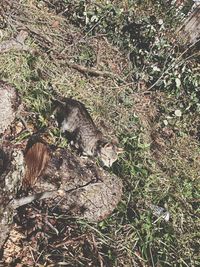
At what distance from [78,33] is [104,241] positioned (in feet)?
10.4

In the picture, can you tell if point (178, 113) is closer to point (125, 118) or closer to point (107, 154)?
point (125, 118)

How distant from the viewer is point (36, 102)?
4.14 m

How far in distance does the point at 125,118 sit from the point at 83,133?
0.92 meters

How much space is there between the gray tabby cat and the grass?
0.49ft

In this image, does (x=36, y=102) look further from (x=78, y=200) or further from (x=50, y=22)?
(x=50, y=22)

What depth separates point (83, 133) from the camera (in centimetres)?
386

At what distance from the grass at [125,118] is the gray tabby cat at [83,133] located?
0.15 metres

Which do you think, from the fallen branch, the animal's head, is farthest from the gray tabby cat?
the fallen branch

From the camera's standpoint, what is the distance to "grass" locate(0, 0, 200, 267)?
10.5 ft

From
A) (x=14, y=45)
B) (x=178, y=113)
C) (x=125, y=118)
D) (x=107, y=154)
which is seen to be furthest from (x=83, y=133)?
(x=178, y=113)

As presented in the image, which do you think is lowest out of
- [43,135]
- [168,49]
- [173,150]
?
[43,135]

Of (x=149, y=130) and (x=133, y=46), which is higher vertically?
(x=133, y=46)

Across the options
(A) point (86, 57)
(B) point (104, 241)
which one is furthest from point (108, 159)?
(A) point (86, 57)

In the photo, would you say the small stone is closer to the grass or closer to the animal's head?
the grass
